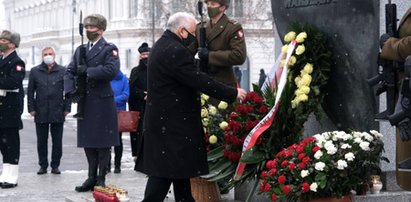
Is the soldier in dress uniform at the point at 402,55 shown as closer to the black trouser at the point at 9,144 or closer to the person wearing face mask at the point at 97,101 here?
the person wearing face mask at the point at 97,101

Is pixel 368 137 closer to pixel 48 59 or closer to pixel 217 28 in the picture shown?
pixel 217 28

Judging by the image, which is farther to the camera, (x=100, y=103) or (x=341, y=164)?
(x=100, y=103)

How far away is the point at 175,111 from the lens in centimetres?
788

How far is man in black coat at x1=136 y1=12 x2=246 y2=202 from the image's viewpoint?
7859 millimetres

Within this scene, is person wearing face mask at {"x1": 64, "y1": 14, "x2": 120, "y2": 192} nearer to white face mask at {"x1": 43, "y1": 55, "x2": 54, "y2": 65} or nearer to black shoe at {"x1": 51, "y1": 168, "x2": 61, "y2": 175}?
black shoe at {"x1": 51, "y1": 168, "x2": 61, "y2": 175}

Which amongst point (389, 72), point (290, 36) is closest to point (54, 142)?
point (290, 36)

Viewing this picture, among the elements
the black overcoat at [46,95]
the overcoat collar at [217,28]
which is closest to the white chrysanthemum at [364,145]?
the overcoat collar at [217,28]

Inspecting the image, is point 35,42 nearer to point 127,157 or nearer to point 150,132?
point 127,157

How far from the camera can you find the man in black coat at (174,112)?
7.86 metres

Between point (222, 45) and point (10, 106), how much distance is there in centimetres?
402

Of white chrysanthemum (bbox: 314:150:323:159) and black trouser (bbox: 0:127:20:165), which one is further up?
white chrysanthemum (bbox: 314:150:323:159)

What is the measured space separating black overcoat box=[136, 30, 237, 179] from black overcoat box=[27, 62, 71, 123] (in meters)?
6.75

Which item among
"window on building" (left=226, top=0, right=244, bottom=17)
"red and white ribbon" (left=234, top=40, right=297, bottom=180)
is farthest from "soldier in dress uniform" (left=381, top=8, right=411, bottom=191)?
"window on building" (left=226, top=0, right=244, bottom=17)

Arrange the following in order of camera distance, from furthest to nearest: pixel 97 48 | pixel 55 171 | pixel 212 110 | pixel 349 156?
pixel 55 171 → pixel 97 48 → pixel 212 110 → pixel 349 156
